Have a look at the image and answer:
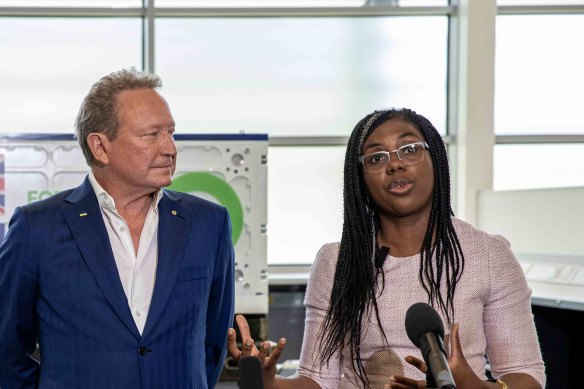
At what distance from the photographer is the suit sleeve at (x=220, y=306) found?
261 cm

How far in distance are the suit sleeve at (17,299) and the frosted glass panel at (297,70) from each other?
4137 mm

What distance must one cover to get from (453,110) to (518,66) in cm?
58

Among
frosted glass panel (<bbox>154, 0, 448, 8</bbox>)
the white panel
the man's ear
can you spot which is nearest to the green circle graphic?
the white panel

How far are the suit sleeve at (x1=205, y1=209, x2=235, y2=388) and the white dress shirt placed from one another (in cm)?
22

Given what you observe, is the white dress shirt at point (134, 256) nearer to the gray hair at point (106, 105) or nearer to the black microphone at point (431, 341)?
the gray hair at point (106, 105)

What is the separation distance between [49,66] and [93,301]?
4.55 meters

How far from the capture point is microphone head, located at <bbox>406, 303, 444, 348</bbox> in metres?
1.47

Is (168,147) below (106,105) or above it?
below

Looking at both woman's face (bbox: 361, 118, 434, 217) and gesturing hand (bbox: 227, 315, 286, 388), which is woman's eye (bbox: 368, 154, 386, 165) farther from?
gesturing hand (bbox: 227, 315, 286, 388)

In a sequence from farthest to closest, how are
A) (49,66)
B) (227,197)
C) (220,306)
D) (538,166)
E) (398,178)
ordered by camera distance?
(538,166) → (49,66) → (227,197) → (220,306) → (398,178)

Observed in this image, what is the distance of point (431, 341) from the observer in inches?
56.4

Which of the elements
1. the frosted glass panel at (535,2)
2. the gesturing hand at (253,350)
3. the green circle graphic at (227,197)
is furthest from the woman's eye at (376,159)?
the frosted glass panel at (535,2)

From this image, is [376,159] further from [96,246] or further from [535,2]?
[535,2]

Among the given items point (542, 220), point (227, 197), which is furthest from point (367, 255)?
point (227, 197)
